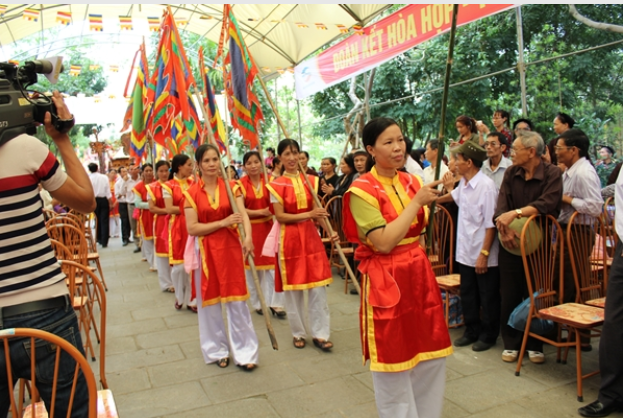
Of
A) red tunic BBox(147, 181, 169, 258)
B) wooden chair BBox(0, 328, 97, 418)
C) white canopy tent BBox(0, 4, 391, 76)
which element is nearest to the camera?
wooden chair BBox(0, 328, 97, 418)

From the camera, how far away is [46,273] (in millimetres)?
1771

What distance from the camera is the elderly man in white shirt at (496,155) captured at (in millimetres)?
4410

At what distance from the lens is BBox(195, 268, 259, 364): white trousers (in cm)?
399

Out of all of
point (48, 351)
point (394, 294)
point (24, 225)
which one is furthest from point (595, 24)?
point (48, 351)

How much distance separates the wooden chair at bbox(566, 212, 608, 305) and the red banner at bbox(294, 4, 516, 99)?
2.60 m

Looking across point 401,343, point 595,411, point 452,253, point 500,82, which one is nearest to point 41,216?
point 401,343

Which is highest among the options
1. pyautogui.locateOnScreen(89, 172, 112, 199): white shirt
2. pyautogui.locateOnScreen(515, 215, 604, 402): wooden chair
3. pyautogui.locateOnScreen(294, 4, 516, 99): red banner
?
pyautogui.locateOnScreen(294, 4, 516, 99): red banner

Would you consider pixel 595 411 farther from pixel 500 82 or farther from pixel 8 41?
pixel 8 41

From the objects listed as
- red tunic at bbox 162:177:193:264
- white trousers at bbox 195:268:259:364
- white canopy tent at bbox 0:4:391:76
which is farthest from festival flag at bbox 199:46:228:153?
white canopy tent at bbox 0:4:391:76

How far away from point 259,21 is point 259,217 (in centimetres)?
773

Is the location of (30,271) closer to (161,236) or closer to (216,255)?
(216,255)

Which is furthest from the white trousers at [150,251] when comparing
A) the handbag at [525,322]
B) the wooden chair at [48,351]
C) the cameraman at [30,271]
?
the wooden chair at [48,351]

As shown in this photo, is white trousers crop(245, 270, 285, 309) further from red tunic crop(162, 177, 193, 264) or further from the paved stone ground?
red tunic crop(162, 177, 193, 264)

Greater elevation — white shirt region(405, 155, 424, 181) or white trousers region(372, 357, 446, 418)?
white shirt region(405, 155, 424, 181)
